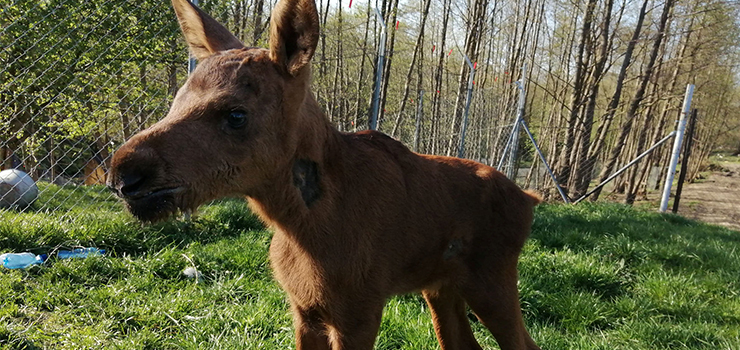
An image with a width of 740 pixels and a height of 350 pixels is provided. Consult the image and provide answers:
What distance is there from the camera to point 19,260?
3770 mm

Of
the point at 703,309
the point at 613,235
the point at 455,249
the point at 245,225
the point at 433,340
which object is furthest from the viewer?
the point at 613,235

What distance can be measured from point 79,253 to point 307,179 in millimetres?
3286

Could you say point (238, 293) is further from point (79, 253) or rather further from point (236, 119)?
point (236, 119)

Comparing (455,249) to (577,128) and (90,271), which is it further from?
(577,128)

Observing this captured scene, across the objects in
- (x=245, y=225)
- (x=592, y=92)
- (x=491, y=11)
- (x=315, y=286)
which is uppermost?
(x=491, y=11)

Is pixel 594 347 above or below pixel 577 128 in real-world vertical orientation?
below

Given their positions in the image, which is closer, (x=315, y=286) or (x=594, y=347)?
(x=315, y=286)

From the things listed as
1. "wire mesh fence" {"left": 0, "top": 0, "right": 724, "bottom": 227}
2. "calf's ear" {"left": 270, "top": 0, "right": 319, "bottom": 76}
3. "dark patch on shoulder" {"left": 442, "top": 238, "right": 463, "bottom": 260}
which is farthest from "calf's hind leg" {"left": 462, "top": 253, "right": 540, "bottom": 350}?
"wire mesh fence" {"left": 0, "top": 0, "right": 724, "bottom": 227}

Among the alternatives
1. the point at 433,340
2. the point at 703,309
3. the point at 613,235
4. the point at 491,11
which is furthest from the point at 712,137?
the point at 433,340

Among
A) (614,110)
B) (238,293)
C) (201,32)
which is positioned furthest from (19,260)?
(614,110)

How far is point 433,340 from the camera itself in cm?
317

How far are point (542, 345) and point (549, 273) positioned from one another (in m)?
1.48

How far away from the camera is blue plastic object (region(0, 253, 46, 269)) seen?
3.70m

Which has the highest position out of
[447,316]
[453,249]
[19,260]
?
[453,249]
